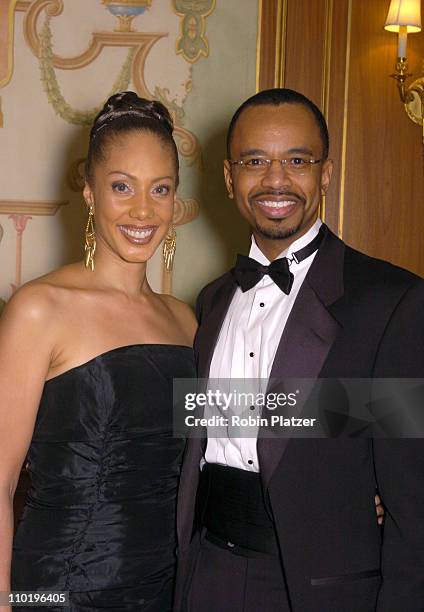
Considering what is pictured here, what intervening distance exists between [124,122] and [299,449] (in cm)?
95

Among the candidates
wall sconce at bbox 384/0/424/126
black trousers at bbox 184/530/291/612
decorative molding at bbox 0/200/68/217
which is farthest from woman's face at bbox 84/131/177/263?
wall sconce at bbox 384/0/424/126

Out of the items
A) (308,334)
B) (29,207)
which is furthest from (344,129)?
(308,334)

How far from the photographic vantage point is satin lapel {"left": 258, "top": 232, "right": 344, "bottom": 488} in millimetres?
2051

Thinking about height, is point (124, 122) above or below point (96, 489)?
above

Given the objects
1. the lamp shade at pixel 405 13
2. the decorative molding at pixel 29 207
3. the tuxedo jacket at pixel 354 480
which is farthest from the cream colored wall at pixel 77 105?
the tuxedo jacket at pixel 354 480

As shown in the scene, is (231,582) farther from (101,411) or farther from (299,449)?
(101,411)

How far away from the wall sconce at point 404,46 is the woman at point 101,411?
1.84m

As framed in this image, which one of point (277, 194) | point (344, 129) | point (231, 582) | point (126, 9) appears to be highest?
point (126, 9)

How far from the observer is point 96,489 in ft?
7.12

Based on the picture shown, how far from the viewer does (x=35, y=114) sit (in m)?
3.93

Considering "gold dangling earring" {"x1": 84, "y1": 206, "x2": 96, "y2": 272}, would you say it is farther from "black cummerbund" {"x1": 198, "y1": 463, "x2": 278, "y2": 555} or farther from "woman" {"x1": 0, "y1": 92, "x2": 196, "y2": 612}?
"black cummerbund" {"x1": 198, "y1": 463, "x2": 278, "y2": 555}

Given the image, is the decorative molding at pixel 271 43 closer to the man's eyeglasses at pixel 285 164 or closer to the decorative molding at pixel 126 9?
the decorative molding at pixel 126 9

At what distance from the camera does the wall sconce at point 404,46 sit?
379cm

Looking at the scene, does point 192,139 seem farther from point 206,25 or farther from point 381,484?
point 381,484
